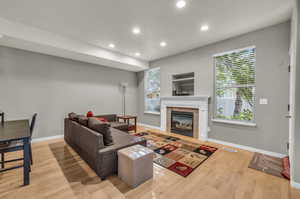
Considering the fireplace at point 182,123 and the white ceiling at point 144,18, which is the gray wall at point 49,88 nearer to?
the white ceiling at point 144,18

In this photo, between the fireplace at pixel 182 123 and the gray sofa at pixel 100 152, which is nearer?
the gray sofa at pixel 100 152

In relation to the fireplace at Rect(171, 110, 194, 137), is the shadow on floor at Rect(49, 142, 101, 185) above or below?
below

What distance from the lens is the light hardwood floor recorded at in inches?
62.7

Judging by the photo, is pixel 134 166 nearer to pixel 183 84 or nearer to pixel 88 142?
pixel 88 142

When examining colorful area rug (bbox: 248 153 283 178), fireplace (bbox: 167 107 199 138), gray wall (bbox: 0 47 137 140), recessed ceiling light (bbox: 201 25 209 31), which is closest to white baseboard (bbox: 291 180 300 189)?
colorful area rug (bbox: 248 153 283 178)

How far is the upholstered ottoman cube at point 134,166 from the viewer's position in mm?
1699

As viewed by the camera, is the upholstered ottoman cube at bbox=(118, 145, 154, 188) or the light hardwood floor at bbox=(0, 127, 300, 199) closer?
the light hardwood floor at bbox=(0, 127, 300, 199)

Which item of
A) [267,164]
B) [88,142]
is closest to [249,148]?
[267,164]

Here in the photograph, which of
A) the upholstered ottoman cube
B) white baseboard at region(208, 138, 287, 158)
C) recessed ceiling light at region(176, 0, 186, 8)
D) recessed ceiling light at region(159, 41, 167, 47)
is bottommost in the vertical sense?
white baseboard at region(208, 138, 287, 158)

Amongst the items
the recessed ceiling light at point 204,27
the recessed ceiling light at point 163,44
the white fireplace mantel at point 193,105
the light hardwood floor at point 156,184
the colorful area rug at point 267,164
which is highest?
the recessed ceiling light at point 163,44

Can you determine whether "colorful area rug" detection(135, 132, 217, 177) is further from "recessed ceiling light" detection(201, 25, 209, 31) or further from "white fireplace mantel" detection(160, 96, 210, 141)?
"recessed ceiling light" detection(201, 25, 209, 31)

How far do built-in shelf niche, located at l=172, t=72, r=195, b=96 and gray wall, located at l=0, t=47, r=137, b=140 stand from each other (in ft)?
8.64

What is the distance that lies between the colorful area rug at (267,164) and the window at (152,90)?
3400 millimetres

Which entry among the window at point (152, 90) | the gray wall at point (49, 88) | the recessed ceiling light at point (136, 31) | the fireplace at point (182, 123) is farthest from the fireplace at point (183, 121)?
the recessed ceiling light at point (136, 31)
